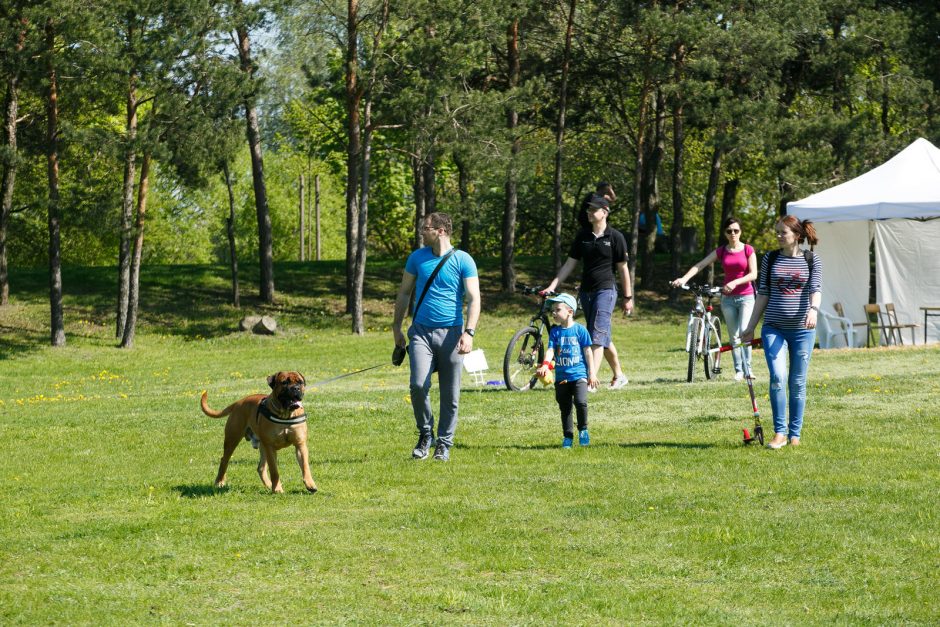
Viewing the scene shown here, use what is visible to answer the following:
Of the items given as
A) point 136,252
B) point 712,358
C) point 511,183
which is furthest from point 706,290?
Answer: point 511,183

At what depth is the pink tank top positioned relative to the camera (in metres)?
A: 14.6

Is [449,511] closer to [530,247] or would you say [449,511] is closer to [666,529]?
[666,529]

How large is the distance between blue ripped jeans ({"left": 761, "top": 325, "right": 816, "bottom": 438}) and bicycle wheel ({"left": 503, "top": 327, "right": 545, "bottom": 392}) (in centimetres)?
491

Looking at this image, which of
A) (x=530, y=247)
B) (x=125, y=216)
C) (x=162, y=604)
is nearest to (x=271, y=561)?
(x=162, y=604)

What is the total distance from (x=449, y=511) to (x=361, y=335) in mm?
24156

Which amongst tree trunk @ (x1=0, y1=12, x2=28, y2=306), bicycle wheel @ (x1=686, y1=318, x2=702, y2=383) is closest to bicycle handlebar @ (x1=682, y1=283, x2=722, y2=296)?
bicycle wheel @ (x1=686, y1=318, x2=702, y2=383)

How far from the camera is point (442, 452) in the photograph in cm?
974

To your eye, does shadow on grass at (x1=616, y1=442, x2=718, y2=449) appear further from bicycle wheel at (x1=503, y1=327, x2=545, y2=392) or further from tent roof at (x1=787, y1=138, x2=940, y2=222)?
tent roof at (x1=787, y1=138, x2=940, y2=222)

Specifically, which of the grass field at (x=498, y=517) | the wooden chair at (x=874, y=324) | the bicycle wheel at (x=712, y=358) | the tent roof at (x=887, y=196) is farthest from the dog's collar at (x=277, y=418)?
the wooden chair at (x=874, y=324)

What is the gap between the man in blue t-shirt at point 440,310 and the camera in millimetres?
9484

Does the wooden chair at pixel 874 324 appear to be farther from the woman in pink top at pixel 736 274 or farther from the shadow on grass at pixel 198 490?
the shadow on grass at pixel 198 490

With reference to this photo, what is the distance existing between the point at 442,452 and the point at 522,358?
529 cm

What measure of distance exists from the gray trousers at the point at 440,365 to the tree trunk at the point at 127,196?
62.1 feet

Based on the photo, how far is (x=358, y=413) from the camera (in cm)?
1348
